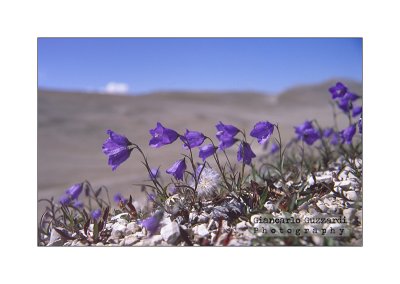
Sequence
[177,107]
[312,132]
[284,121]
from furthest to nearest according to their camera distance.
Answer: [177,107] < [284,121] < [312,132]

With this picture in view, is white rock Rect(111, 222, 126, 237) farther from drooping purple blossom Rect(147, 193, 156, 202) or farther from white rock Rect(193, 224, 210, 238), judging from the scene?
white rock Rect(193, 224, 210, 238)

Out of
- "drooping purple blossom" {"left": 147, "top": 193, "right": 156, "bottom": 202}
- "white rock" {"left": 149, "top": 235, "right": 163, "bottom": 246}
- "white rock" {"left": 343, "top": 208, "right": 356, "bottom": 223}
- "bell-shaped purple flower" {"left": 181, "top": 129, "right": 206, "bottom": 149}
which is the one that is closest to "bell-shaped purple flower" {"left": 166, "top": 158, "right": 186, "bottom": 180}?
"bell-shaped purple flower" {"left": 181, "top": 129, "right": 206, "bottom": 149}

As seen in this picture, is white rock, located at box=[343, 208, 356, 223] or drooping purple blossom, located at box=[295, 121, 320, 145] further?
drooping purple blossom, located at box=[295, 121, 320, 145]

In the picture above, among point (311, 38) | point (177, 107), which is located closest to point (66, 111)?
point (177, 107)

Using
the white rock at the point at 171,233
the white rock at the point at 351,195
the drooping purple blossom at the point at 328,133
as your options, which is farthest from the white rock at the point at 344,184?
the drooping purple blossom at the point at 328,133

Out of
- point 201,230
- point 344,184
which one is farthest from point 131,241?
point 344,184

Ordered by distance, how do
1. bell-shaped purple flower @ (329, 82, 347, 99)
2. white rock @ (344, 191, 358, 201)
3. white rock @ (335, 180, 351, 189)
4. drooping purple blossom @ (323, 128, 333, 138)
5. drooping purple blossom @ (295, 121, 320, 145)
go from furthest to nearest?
drooping purple blossom @ (323, 128, 333, 138)
drooping purple blossom @ (295, 121, 320, 145)
bell-shaped purple flower @ (329, 82, 347, 99)
white rock @ (335, 180, 351, 189)
white rock @ (344, 191, 358, 201)
